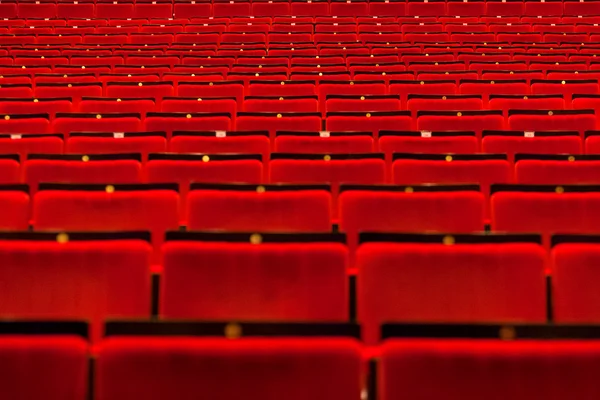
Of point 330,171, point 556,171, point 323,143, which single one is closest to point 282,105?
point 323,143

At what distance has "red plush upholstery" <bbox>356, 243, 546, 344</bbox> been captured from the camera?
381mm

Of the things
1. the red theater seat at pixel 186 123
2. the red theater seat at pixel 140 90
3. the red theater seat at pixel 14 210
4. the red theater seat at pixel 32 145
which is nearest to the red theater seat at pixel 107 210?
the red theater seat at pixel 14 210

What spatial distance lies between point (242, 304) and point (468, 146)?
18.2 inches

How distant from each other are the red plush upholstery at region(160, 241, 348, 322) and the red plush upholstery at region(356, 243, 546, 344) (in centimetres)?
2

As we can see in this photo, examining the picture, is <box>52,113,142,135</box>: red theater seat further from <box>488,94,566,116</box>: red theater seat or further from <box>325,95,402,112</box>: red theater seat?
<box>488,94,566,116</box>: red theater seat

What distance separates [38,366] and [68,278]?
0.13m

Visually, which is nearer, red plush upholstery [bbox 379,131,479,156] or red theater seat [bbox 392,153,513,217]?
red theater seat [bbox 392,153,513,217]

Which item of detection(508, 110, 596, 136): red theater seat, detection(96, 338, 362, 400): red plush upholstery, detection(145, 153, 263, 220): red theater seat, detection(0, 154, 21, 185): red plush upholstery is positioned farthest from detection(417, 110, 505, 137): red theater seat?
detection(96, 338, 362, 400): red plush upholstery

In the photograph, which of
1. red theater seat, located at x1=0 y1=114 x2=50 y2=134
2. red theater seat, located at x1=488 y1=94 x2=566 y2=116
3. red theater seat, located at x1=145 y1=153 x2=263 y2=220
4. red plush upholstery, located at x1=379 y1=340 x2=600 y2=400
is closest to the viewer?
red plush upholstery, located at x1=379 y1=340 x2=600 y2=400

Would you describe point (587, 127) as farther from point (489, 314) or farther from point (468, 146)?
point (489, 314)

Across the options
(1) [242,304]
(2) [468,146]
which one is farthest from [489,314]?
(2) [468,146]

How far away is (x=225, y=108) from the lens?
977 millimetres

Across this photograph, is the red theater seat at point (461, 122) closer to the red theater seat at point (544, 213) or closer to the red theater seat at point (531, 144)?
the red theater seat at point (531, 144)

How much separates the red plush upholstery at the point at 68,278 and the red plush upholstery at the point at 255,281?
3cm
